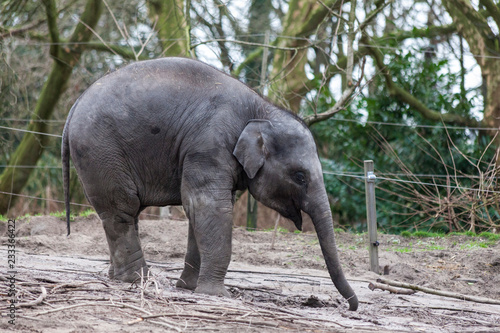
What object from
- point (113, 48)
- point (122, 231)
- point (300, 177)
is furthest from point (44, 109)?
point (300, 177)

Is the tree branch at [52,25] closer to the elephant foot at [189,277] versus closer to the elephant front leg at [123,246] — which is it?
the elephant front leg at [123,246]

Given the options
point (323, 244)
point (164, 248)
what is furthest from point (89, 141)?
point (164, 248)

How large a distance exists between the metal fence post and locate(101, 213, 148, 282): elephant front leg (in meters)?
3.05

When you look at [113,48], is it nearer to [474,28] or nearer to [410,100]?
[410,100]

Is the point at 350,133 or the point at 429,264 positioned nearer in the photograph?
the point at 429,264

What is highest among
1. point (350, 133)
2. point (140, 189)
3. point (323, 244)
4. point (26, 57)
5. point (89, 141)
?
point (26, 57)

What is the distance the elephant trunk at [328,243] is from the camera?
548 cm

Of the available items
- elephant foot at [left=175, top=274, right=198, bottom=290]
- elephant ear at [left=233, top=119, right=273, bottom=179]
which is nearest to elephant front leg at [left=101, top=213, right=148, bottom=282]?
→ elephant foot at [left=175, top=274, right=198, bottom=290]

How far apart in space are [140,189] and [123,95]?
842 millimetres

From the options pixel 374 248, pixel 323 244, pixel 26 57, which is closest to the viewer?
pixel 323 244

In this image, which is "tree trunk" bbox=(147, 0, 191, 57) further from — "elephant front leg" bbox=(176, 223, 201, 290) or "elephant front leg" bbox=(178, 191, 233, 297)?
"elephant front leg" bbox=(178, 191, 233, 297)

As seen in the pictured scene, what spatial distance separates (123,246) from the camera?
19.8ft

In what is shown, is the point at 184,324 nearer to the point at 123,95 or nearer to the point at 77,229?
the point at 123,95

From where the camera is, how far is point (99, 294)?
461 cm
